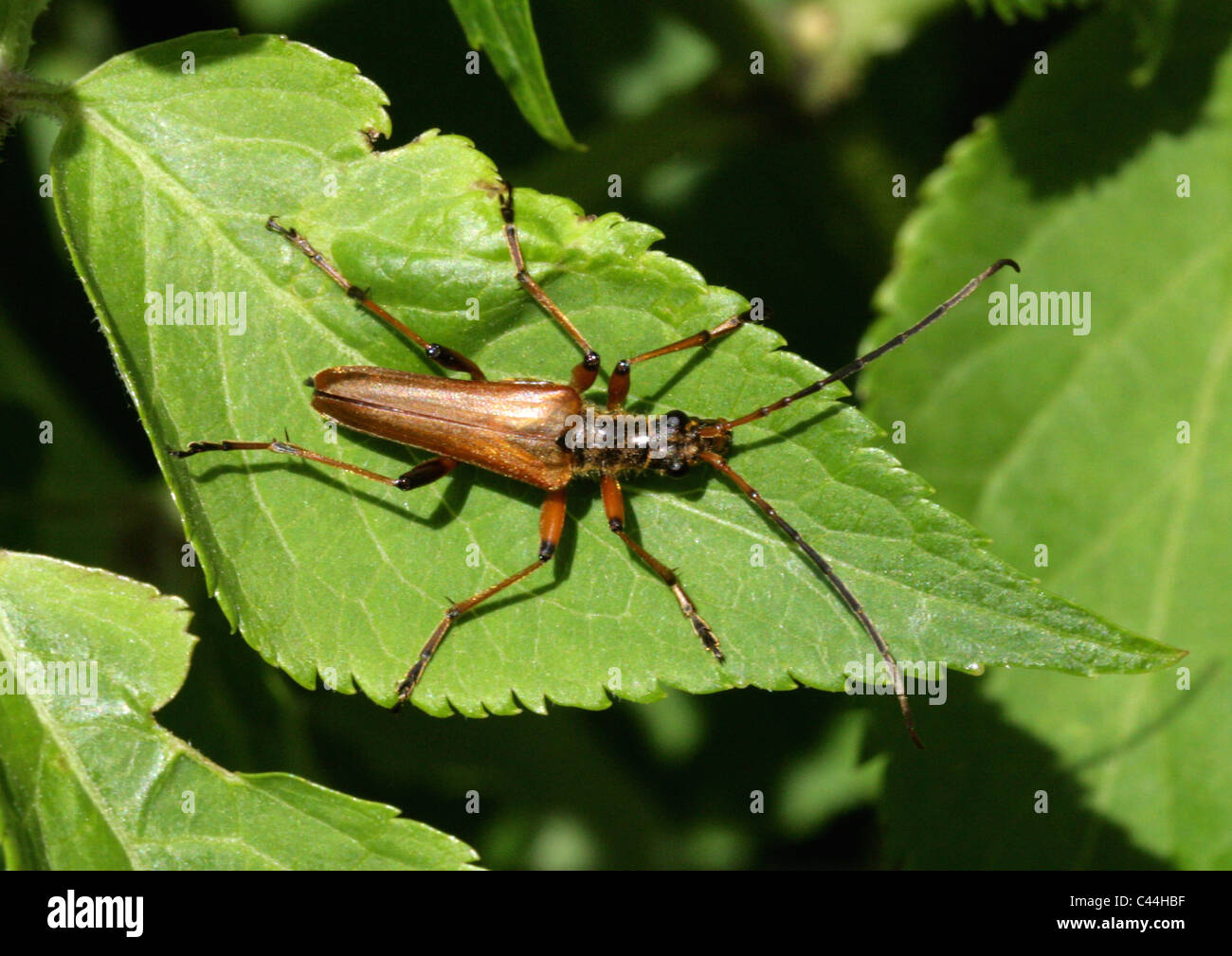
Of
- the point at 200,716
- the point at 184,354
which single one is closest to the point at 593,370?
the point at 184,354

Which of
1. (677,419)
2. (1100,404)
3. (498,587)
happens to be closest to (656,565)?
(498,587)

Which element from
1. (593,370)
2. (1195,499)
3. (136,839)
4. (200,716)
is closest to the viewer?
(136,839)

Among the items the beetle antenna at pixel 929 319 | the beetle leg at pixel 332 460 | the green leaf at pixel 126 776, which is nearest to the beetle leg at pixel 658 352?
the beetle leg at pixel 332 460

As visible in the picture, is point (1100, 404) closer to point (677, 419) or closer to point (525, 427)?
point (677, 419)

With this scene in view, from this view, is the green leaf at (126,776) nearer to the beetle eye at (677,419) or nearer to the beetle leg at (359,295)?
Answer: the beetle leg at (359,295)

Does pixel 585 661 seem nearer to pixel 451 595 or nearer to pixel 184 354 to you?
pixel 451 595

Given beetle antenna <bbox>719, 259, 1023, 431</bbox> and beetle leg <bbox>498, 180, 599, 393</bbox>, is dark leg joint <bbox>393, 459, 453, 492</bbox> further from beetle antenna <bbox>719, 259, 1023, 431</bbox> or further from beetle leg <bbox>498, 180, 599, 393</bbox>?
beetle antenna <bbox>719, 259, 1023, 431</bbox>
